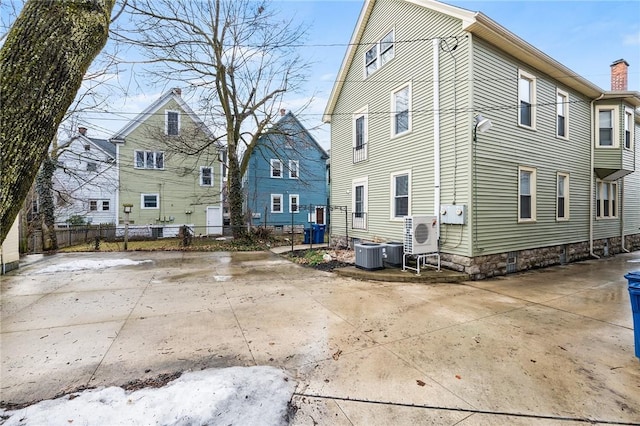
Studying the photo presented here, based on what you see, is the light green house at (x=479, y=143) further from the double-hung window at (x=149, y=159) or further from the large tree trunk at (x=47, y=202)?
the double-hung window at (x=149, y=159)

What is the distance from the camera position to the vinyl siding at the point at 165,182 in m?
17.3

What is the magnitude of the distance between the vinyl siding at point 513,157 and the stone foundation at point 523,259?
0.73 ft

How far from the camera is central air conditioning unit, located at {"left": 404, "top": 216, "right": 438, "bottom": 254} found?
6.79m

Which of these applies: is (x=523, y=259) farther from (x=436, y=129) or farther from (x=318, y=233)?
(x=318, y=233)

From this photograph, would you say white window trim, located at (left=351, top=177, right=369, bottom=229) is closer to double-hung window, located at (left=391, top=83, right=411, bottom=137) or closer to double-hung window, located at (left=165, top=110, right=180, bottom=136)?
double-hung window, located at (left=391, top=83, right=411, bottom=137)

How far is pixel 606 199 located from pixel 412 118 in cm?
888

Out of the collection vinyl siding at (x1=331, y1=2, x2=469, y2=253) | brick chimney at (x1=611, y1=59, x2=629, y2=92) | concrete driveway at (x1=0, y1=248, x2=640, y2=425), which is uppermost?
brick chimney at (x1=611, y1=59, x2=629, y2=92)

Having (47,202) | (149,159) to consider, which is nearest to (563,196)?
(47,202)

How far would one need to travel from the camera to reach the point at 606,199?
10.6m

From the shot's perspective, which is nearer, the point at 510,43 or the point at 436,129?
the point at 510,43

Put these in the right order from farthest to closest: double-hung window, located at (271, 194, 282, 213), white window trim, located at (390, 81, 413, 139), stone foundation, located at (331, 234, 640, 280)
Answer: double-hung window, located at (271, 194, 282, 213) → white window trim, located at (390, 81, 413, 139) → stone foundation, located at (331, 234, 640, 280)

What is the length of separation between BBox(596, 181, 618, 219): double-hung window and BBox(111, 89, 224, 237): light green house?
705 inches

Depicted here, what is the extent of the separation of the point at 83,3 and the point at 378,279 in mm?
6337

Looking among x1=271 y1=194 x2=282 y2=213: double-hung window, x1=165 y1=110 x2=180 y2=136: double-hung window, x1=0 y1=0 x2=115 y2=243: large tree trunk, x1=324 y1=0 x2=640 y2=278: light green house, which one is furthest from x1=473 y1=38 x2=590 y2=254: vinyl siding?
x1=165 y1=110 x2=180 y2=136: double-hung window
